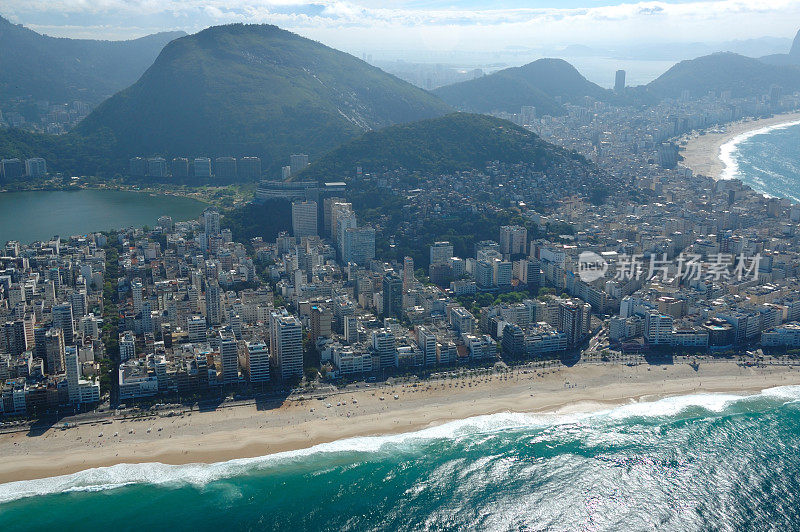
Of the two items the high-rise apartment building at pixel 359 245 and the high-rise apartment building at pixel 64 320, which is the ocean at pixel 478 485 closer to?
the high-rise apartment building at pixel 64 320

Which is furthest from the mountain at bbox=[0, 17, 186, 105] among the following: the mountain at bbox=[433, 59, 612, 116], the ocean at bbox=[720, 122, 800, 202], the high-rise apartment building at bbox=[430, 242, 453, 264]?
the high-rise apartment building at bbox=[430, 242, 453, 264]

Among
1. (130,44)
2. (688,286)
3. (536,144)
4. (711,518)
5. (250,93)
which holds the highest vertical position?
(130,44)

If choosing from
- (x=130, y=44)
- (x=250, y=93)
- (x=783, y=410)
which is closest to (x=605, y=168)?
(x=250, y=93)

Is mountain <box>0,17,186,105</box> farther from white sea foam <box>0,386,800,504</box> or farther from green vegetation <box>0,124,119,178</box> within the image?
white sea foam <box>0,386,800,504</box>

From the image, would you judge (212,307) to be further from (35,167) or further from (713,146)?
(713,146)

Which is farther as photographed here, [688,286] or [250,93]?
[250,93]

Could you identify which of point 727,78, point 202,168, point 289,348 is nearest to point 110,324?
point 289,348

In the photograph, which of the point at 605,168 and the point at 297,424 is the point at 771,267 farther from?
A: the point at 605,168
